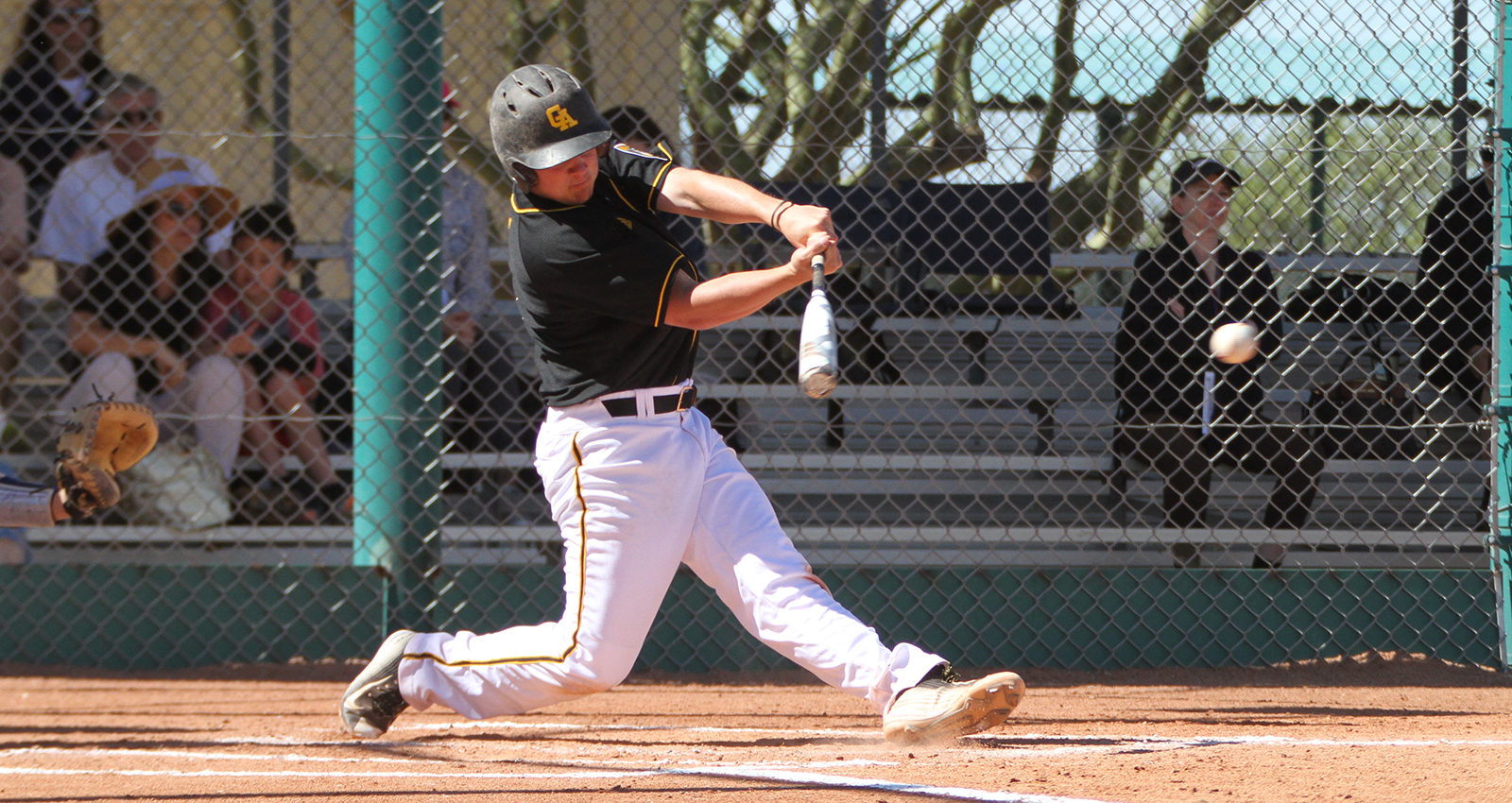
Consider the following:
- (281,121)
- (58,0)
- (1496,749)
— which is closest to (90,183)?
(58,0)

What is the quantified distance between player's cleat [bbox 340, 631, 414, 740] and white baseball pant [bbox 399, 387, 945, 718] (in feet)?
1.39

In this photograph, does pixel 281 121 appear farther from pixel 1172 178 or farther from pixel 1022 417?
pixel 1172 178

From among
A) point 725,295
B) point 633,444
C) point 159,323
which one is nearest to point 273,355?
point 159,323

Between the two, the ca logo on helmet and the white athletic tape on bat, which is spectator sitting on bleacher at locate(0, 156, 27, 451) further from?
the white athletic tape on bat

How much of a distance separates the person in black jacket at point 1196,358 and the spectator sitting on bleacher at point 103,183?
150 inches

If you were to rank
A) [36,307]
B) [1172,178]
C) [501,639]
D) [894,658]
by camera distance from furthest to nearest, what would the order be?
1. [36,307]
2. [1172,178]
3. [501,639]
4. [894,658]

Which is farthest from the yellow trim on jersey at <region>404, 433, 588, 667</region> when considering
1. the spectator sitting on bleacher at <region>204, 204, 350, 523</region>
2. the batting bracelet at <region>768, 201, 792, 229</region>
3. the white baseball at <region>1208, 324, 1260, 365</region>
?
the spectator sitting on bleacher at <region>204, 204, 350, 523</region>

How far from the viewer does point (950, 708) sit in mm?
2777

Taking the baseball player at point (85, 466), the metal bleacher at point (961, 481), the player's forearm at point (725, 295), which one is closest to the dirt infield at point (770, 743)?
the metal bleacher at point (961, 481)

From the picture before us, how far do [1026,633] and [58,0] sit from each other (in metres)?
4.53

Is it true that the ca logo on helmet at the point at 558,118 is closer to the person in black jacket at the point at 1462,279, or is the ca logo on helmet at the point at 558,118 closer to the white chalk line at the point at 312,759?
the white chalk line at the point at 312,759

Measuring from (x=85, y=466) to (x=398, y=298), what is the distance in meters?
1.46

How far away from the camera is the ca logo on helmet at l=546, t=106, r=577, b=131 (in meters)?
2.86

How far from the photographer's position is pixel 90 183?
202 inches
